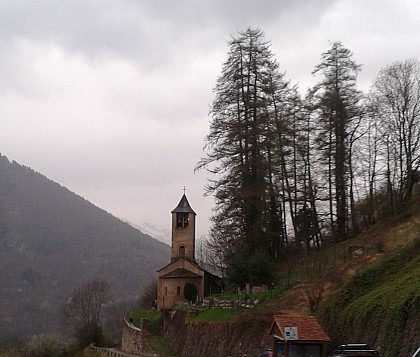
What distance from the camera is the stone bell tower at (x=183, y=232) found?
54.2 meters

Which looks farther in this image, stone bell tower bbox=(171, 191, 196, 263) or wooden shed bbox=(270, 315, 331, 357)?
stone bell tower bbox=(171, 191, 196, 263)

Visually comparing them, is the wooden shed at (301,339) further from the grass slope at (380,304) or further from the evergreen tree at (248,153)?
the evergreen tree at (248,153)

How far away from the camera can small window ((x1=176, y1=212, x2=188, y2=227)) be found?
54.5 metres

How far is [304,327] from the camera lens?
61.6 feet

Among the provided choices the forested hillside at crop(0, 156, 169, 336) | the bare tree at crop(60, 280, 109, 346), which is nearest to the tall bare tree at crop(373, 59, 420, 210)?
the bare tree at crop(60, 280, 109, 346)

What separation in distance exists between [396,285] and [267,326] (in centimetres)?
827

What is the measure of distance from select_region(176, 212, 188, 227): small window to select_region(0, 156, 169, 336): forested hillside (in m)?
55.1

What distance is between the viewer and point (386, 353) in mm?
17328

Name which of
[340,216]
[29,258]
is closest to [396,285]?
[340,216]

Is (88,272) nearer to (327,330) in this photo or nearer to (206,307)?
(206,307)

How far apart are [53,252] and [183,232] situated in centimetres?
10205

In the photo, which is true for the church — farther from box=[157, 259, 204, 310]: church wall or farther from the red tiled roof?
the red tiled roof

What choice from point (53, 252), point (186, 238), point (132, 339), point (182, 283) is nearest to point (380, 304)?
point (132, 339)

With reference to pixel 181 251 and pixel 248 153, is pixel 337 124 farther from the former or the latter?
pixel 181 251
